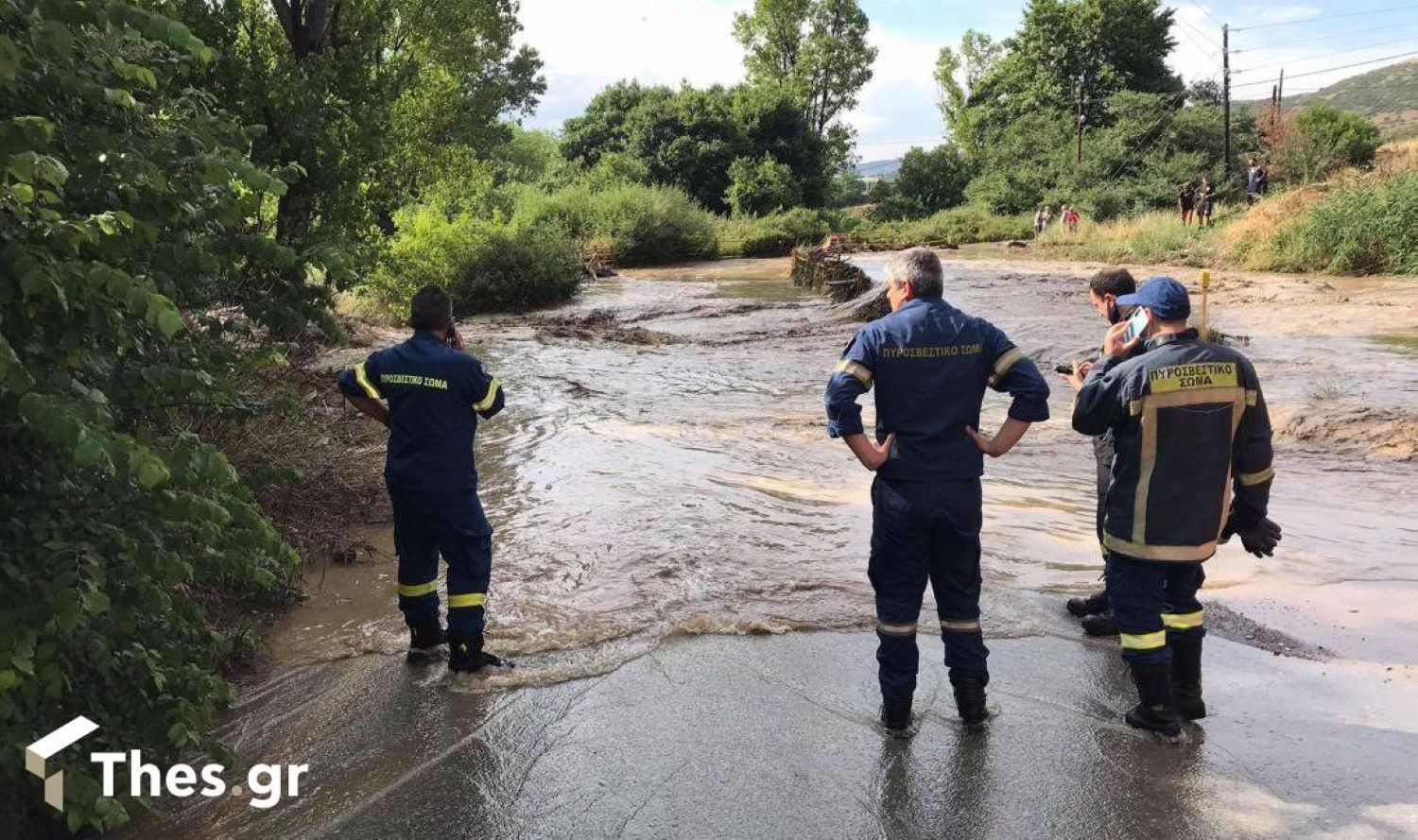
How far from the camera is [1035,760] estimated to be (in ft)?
13.3

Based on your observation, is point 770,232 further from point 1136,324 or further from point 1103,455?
point 1136,324

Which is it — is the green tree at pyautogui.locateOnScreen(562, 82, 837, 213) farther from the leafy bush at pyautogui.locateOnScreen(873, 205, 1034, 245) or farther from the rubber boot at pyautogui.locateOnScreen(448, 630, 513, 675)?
the rubber boot at pyautogui.locateOnScreen(448, 630, 513, 675)

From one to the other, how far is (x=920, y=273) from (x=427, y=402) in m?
2.39

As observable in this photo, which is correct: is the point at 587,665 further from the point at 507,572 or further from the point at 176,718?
the point at 176,718

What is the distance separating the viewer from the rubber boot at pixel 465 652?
4.82 metres

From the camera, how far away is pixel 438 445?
473cm

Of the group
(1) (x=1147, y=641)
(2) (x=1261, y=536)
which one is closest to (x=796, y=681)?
(1) (x=1147, y=641)

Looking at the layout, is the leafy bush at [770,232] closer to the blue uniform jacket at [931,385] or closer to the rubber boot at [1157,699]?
the blue uniform jacket at [931,385]

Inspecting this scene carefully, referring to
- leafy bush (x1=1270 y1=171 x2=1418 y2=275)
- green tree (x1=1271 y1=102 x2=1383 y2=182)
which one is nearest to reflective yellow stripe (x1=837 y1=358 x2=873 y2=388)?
leafy bush (x1=1270 y1=171 x2=1418 y2=275)

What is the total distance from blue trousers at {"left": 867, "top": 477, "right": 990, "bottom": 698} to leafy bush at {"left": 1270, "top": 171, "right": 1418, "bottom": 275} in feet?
79.7

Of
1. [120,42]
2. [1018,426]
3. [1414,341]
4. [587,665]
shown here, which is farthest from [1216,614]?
[1414,341]

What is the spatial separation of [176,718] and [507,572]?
310cm

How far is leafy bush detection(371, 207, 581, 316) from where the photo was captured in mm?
23453

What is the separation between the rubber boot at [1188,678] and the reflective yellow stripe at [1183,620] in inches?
1.4
